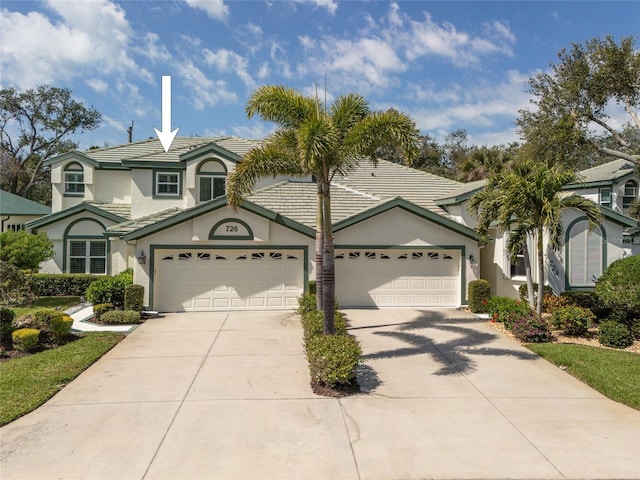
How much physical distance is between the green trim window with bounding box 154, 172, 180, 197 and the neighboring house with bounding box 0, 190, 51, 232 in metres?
12.9

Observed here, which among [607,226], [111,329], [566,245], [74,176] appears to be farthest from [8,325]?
[607,226]

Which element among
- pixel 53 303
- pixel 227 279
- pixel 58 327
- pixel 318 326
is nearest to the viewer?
pixel 318 326

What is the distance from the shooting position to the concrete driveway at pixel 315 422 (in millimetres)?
5324

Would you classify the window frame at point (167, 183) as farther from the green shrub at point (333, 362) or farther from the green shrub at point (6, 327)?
the green shrub at point (333, 362)

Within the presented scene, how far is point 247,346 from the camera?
10.6 metres

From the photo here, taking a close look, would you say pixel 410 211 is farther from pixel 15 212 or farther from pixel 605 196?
pixel 15 212

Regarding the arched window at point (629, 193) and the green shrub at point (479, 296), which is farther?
the arched window at point (629, 193)

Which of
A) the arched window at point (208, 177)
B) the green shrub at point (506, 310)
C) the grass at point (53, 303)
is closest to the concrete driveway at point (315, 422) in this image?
the green shrub at point (506, 310)

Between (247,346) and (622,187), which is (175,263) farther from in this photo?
(622,187)

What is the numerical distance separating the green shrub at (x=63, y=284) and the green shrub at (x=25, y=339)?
908 cm

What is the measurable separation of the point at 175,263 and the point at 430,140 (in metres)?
38.7

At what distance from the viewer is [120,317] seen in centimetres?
1312

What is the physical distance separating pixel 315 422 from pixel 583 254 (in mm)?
12848

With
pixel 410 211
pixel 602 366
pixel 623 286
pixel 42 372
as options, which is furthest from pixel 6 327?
pixel 623 286
